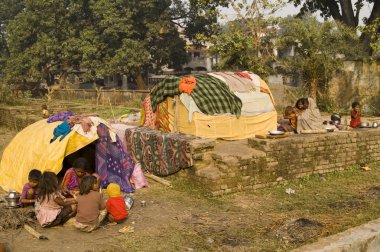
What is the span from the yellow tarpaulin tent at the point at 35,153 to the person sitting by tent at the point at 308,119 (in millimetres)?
4763

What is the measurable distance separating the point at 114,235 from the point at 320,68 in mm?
14219

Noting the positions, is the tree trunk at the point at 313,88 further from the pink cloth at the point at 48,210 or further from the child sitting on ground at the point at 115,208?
the pink cloth at the point at 48,210

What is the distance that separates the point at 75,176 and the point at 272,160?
12.2ft

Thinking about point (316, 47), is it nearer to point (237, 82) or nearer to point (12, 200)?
point (237, 82)

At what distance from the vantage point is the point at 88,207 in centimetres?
546

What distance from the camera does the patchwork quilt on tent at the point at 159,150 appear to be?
26.3ft

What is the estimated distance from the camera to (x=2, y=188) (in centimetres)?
790

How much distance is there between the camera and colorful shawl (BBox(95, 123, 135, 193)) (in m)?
7.57

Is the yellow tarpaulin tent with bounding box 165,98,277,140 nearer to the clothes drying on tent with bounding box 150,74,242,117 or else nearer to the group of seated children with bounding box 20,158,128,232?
the clothes drying on tent with bounding box 150,74,242,117

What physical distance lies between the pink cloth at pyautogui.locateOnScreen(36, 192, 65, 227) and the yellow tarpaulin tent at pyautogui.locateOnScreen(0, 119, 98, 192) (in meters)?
1.50

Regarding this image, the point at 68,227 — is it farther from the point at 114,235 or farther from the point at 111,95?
the point at 111,95

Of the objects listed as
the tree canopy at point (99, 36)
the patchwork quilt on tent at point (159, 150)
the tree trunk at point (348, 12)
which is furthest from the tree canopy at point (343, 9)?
the patchwork quilt on tent at point (159, 150)

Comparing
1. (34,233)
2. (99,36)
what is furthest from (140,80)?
(34,233)

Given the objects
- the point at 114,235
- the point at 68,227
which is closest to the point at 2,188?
the point at 68,227
